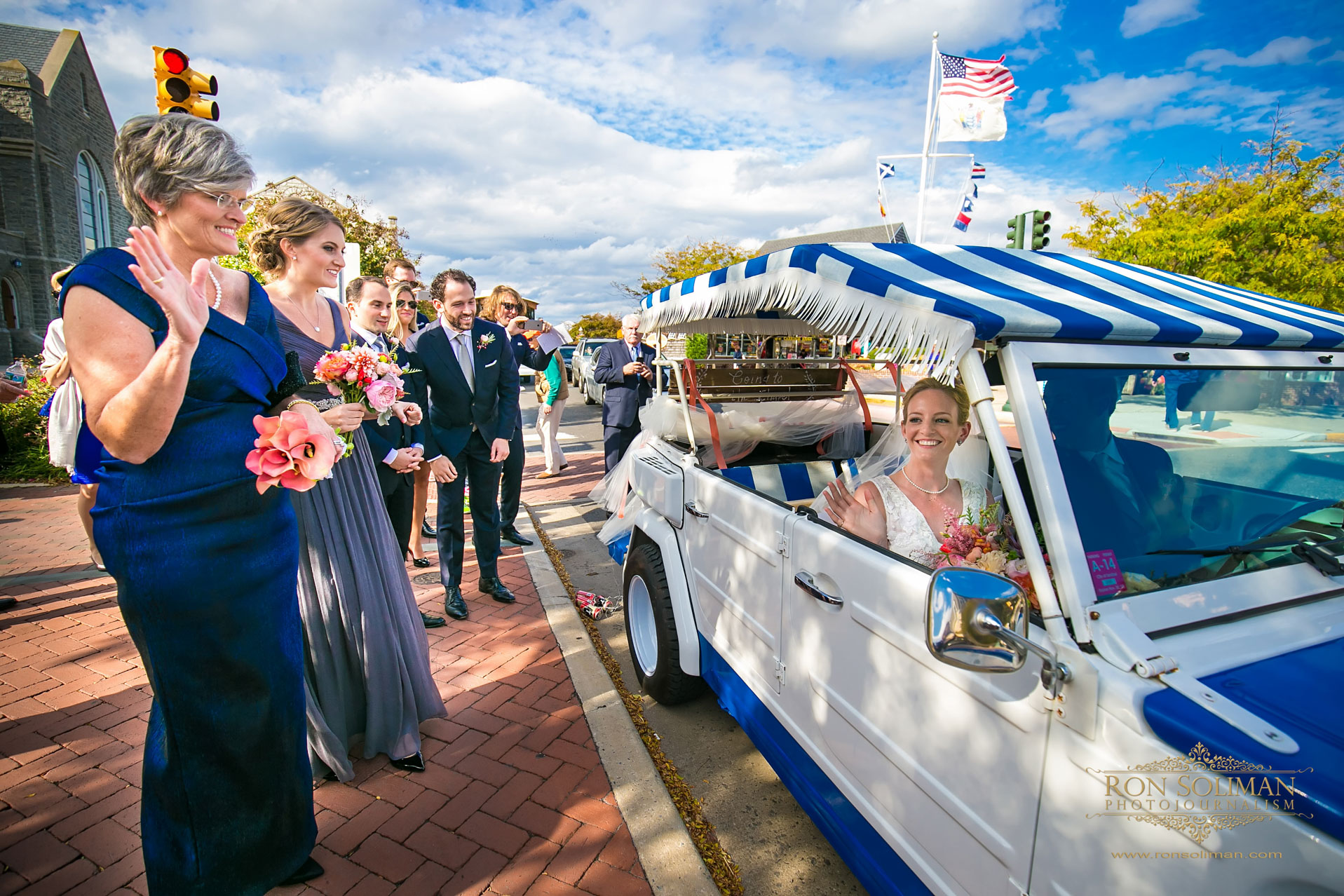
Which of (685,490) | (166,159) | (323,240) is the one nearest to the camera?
(166,159)

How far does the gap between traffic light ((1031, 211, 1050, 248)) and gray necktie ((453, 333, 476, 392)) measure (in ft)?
36.2

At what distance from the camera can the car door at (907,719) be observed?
4.32ft

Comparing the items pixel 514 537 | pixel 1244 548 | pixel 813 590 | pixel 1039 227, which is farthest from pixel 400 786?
pixel 1039 227

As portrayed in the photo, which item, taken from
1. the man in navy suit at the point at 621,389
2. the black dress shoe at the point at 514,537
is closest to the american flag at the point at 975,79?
the man in navy suit at the point at 621,389

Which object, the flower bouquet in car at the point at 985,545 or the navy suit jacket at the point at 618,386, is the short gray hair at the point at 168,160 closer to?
the flower bouquet in car at the point at 985,545

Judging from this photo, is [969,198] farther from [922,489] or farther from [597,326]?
[597,326]

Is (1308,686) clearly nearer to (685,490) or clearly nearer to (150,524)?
(685,490)

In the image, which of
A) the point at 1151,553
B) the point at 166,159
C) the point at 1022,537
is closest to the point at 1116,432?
the point at 1151,553

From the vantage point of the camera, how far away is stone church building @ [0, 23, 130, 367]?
65.7ft

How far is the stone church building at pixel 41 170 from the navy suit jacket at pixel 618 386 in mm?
22931

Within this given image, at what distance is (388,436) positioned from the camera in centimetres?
339

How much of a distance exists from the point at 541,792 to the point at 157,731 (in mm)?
1377

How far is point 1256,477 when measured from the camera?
178cm

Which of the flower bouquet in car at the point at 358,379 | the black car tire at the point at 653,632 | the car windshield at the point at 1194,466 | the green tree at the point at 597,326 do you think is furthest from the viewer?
the green tree at the point at 597,326
